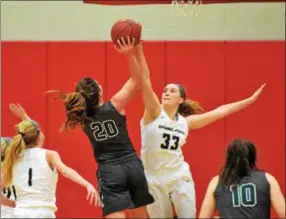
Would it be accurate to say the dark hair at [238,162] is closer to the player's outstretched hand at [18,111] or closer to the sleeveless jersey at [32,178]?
the sleeveless jersey at [32,178]

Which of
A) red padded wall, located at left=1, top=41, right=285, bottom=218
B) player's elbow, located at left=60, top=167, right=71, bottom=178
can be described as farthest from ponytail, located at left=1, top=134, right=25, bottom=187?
red padded wall, located at left=1, top=41, right=285, bottom=218

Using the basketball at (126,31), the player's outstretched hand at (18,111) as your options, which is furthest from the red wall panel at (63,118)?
the basketball at (126,31)

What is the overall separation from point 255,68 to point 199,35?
2.17 feet

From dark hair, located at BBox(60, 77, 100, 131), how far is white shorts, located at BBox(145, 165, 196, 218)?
1.19 meters

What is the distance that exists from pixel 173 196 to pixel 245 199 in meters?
1.59

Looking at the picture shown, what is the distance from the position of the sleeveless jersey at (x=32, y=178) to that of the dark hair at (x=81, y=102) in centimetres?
46

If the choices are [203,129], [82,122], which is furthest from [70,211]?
[82,122]

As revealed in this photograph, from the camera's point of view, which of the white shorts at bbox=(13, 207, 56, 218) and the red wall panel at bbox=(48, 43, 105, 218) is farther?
the red wall panel at bbox=(48, 43, 105, 218)

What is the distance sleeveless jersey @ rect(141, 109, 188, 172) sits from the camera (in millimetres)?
4859

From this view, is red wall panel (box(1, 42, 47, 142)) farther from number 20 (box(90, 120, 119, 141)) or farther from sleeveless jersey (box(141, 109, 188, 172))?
number 20 (box(90, 120, 119, 141))

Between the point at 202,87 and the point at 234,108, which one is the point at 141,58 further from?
the point at 202,87

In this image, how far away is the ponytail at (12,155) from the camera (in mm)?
4398

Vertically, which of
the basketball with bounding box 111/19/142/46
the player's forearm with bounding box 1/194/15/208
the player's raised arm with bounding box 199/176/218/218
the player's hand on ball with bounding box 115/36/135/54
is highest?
the basketball with bounding box 111/19/142/46

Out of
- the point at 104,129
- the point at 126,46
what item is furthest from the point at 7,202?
the point at 126,46
